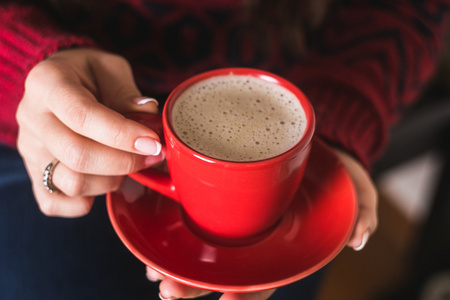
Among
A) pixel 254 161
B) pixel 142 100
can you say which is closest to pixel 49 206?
pixel 142 100

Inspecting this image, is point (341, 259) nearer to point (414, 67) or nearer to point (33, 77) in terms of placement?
point (414, 67)

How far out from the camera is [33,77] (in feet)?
1.97

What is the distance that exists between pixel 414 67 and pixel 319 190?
1.80 ft

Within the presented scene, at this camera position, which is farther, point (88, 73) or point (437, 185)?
point (437, 185)

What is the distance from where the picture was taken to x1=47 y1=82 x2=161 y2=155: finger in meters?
0.52

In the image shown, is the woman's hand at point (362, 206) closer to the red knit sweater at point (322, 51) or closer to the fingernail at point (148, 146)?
the red knit sweater at point (322, 51)

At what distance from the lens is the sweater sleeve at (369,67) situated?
2.80ft

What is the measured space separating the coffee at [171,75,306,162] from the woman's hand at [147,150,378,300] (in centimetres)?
18

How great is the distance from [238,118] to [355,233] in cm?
23

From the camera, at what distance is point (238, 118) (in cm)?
56

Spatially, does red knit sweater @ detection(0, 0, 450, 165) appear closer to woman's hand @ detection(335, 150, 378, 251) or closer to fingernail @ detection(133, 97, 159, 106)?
woman's hand @ detection(335, 150, 378, 251)

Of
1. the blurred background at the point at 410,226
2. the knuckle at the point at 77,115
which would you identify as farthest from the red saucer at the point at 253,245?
the blurred background at the point at 410,226

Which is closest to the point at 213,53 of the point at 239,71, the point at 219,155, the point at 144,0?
the point at 144,0

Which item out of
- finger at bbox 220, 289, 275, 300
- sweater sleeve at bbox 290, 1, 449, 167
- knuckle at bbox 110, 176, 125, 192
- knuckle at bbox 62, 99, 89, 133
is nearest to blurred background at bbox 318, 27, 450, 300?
sweater sleeve at bbox 290, 1, 449, 167
